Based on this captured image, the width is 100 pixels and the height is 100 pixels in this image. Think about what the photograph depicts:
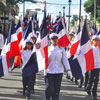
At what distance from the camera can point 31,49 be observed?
10.0 meters

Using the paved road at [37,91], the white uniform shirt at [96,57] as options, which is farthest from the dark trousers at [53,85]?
the white uniform shirt at [96,57]

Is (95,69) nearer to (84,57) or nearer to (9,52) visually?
(84,57)

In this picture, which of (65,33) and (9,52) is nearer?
(9,52)

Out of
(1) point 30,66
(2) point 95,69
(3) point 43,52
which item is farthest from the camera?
(2) point 95,69

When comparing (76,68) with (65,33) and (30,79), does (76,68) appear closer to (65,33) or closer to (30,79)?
(30,79)

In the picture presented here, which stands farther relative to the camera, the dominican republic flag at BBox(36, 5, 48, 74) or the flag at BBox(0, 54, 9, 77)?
the flag at BBox(0, 54, 9, 77)

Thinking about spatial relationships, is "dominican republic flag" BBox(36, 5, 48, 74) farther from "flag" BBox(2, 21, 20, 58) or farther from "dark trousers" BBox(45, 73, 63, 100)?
"flag" BBox(2, 21, 20, 58)

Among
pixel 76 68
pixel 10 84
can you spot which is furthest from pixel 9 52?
pixel 76 68

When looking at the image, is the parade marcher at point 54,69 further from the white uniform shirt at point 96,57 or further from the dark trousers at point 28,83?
the white uniform shirt at point 96,57

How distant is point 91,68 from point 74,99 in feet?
3.29

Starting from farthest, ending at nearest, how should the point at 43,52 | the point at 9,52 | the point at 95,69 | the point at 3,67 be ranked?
the point at 9,52 → the point at 3,67 → the point at 95,69 → the point at 43,52

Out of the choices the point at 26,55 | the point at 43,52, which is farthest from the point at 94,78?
the point at 43,52

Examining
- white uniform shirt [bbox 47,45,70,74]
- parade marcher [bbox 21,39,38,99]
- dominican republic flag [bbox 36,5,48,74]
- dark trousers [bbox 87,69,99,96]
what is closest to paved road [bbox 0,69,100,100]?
dark trousers [bbox 87,69,99,96]

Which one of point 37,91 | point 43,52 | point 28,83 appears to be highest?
point 43,52
